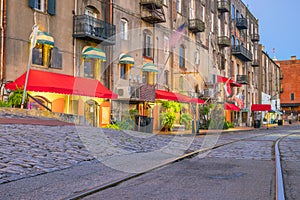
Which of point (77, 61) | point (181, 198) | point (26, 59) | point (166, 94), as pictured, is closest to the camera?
point (181, 198)

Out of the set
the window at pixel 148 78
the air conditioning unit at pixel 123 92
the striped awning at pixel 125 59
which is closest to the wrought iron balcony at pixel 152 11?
the window at pixel 148 78

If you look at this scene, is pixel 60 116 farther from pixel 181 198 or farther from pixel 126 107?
pixel 181 198

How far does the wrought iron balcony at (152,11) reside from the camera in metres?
27.4

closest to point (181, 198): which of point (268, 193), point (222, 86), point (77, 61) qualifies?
point (268, 193)

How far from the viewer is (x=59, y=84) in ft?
60.0

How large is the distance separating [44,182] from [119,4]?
1989 cm

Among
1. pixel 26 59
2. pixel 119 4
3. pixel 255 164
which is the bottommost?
pixel 255 164

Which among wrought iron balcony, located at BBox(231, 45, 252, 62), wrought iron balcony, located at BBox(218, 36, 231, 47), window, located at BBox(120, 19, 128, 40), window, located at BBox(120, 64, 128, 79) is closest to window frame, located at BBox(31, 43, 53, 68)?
window, located at BBox(120, 64, 128, 79)

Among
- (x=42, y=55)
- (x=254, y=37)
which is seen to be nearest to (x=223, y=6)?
(x=254, y=37)

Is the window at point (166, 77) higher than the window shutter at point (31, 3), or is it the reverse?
the window shutter at point (31, 3)

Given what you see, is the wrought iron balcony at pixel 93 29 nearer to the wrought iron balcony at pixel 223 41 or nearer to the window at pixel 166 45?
the window at pixel 166 45

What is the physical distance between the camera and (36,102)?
59.6ft

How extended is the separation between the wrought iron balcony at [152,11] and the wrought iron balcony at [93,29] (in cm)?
508

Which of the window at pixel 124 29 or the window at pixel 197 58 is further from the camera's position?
the window at pixel 197 58
